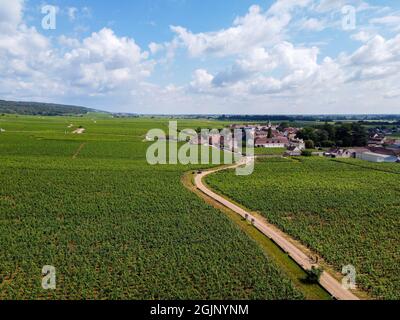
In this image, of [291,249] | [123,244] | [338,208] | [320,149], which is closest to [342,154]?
[320,149]

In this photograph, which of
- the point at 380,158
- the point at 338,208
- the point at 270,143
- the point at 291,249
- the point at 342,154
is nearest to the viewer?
the point at 291,249

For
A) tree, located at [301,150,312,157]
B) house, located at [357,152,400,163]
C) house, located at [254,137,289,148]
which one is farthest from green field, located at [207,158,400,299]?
house, located at [254,137,289,148]

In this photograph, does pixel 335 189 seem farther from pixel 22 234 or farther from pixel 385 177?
pixel 22 234

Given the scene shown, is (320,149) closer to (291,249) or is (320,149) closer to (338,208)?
(338,208)

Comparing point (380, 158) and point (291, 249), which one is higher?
point (380, 158)

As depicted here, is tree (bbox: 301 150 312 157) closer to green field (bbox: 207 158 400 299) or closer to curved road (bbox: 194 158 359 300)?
green field (bbox: 207 158 400 299)
